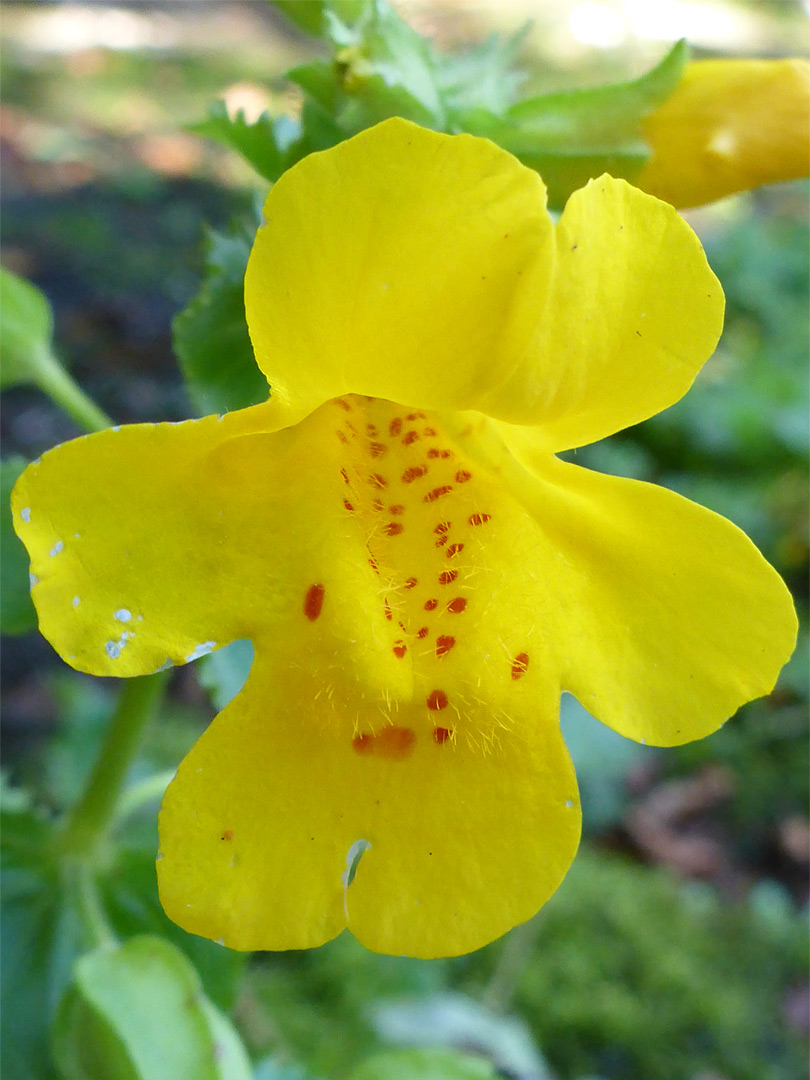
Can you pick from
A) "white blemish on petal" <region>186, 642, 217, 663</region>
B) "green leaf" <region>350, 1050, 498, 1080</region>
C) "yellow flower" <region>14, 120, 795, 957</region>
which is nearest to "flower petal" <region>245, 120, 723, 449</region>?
"yellow flower" <region>14, 120, 795, 957</region>

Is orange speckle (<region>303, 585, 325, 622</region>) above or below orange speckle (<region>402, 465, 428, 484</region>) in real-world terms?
below

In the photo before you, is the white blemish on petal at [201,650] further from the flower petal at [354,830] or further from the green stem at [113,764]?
the green stem at [113,764]

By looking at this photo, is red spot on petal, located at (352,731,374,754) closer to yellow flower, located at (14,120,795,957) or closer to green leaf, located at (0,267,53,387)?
yellow flower, located at (14,120,795,957)

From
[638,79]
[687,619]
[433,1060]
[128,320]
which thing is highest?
[638,79]

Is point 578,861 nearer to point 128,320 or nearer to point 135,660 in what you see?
point 135,660

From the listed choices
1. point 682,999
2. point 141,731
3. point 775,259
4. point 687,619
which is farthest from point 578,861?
point 775,259

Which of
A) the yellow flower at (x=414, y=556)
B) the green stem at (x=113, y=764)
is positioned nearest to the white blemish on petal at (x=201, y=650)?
the yellow flower at (x=414, y=556)

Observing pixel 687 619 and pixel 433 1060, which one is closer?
pixel 687 619
